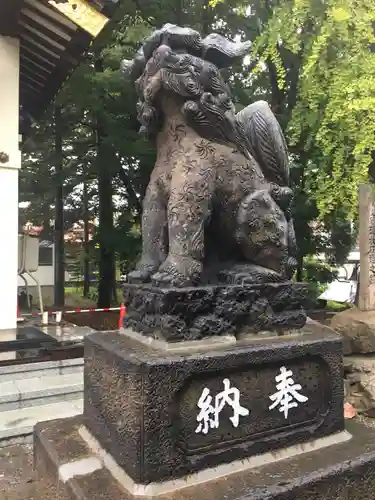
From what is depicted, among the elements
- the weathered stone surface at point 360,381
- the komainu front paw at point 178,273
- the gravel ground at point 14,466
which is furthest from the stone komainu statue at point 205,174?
the weathered stone surface at point 360,381

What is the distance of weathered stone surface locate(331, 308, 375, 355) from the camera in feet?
16.0

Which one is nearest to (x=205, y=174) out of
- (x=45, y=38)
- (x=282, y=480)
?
(x=282, y=480)

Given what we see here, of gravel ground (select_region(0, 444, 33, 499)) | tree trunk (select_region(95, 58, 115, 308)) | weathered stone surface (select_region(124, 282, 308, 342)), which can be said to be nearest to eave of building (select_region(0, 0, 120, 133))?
tree trunk (select_region(95, 58, 115, 308))

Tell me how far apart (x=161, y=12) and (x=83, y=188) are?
18.5 ft

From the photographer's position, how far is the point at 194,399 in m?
1.92

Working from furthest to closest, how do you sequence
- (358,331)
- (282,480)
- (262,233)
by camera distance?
(358,331) → (262,233) → (282,480)

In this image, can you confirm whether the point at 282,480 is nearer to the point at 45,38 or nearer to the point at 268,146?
the point at 268,146

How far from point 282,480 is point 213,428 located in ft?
1.15

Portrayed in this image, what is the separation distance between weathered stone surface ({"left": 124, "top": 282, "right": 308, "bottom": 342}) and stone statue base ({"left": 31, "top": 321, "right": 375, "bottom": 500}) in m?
0.06

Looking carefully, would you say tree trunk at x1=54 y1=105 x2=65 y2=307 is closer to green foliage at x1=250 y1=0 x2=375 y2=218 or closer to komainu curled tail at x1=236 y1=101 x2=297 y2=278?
green foliage at x1=250 y1=0 x2=375 y2=218

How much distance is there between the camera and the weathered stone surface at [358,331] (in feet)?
16.0

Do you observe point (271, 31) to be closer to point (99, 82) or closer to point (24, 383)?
point (99, 82)

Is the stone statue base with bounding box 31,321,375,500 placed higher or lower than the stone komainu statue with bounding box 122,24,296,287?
lower

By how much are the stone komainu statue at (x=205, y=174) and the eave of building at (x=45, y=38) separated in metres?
3.17
